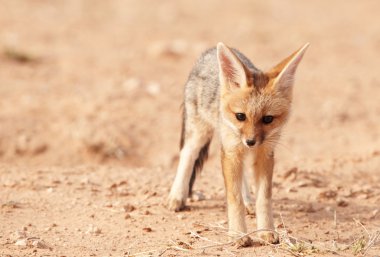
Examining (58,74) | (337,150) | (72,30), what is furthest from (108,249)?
(72,30)

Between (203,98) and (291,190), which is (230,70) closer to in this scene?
(203,98)

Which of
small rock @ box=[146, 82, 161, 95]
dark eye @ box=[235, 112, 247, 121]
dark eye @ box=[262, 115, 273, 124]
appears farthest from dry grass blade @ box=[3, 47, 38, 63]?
dark eye @ box=[262, 115, 273, 124]

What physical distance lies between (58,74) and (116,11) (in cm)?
437

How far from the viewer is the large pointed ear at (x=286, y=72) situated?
4.74m

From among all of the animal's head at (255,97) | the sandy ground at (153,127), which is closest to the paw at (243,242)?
the sandy ground at (153,127)

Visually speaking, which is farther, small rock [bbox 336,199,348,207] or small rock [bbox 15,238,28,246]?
small rock [bbox 336,199,348,207]

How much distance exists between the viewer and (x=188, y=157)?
5848mm

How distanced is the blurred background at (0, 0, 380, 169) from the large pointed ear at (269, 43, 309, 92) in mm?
2629

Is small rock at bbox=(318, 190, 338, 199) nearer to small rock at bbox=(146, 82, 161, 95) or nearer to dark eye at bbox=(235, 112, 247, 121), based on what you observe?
dark eye at bbox=(235, 112, 247, 121)

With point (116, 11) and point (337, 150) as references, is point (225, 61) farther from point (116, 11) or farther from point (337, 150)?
point (116, 11)

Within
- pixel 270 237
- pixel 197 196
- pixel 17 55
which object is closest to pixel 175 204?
pixel 197 196

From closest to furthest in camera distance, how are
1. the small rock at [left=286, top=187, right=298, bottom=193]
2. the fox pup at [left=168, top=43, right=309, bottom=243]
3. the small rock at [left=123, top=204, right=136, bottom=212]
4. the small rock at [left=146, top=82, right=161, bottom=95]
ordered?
1. the fox pup at [left=168, top=43, right=309, bottom=243]
2. the small rock at [left=123, top=204, right=136, bottom=212]
3. the small rock at [left=286, top=187, right=298, bottom=193]
4. the small rock at [left=146, top=82, right=161, bottom=95]

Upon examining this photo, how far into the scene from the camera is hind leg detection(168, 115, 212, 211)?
5777 mm

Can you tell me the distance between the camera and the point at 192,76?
19.8ft
